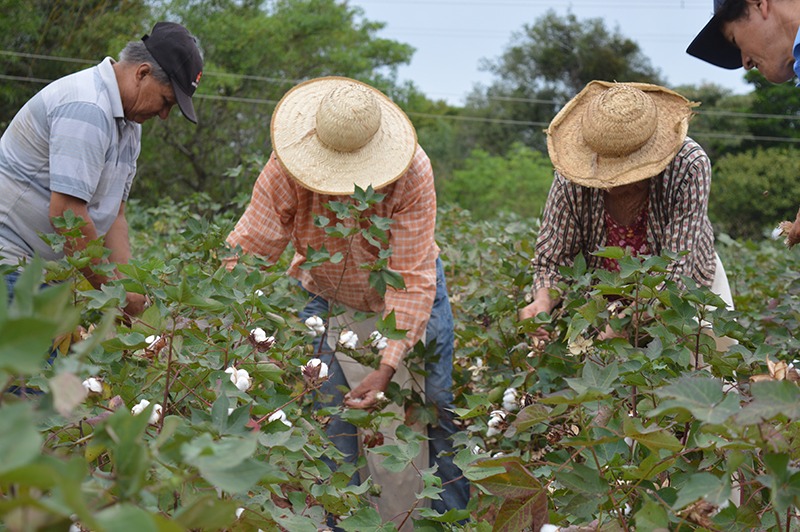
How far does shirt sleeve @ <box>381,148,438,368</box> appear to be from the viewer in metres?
2.94

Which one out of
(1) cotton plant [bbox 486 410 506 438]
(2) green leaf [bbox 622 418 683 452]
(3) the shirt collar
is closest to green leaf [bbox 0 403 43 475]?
(2) green leaf [bbox 622 418 683 452]

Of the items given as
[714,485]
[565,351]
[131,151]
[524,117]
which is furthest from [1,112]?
[524,117]

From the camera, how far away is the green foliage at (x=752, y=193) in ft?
89.0

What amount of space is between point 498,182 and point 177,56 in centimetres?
2683

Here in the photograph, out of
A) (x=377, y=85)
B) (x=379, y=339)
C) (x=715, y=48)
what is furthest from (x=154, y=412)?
(x=377, y=85)

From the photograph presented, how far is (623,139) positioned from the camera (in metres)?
2.63

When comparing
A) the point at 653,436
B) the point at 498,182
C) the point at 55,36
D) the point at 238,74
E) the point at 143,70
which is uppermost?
the point at 653,436

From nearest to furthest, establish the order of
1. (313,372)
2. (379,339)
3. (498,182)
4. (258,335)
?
(258,335) → (313,372) → (379,339) → (498,182)

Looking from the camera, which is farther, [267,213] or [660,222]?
[267,213]

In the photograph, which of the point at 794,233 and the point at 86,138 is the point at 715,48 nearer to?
the point at 794,233

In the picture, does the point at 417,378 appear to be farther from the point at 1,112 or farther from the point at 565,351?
the point at 1,112

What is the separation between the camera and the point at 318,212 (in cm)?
298

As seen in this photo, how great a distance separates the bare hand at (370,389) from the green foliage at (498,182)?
83.4 feet

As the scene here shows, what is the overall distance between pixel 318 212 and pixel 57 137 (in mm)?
794
